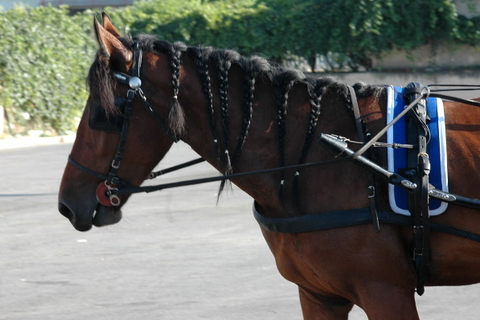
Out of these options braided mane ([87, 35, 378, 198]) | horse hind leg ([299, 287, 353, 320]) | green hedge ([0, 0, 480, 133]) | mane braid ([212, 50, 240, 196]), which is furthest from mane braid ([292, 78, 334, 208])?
green hedge ([0, 0, 480, 133])

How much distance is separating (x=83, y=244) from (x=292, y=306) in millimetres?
2633

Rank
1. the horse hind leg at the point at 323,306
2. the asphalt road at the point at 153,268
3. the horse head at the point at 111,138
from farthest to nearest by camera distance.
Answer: the asphalt road at the point at 153,268 → the horse hind leg at the point at 323,306 → the horse head at the point at 111,138

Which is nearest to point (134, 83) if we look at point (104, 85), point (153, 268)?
point (104, 85)

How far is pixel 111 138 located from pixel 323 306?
3.84 feet

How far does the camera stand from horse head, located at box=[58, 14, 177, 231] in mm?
2771

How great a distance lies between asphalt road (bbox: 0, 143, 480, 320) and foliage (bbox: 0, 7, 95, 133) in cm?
626

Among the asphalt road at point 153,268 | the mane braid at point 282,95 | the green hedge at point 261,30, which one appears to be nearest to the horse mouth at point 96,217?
the mane braid at point 282,95

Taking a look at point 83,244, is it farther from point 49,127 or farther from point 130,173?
point 49,127

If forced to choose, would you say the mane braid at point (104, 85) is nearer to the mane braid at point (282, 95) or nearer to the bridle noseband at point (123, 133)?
the bridle noseband at point (123, 133)

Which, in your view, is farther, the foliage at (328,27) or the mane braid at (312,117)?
the foliage at (328,27)

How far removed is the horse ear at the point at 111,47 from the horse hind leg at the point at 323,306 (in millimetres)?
1264

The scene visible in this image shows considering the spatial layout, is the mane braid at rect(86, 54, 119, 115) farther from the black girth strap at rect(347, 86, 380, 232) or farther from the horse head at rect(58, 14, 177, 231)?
the black girth strap at rect(347, 86, 380, 232)

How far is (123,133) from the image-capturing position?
9.14 ft

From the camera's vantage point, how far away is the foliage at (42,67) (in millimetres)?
14383
